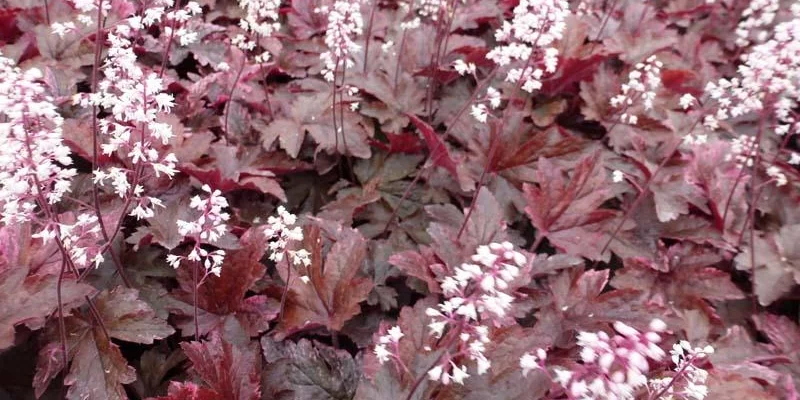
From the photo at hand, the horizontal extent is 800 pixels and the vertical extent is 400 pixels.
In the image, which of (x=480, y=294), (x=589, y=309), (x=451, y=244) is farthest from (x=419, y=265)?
(x=480, y=294)

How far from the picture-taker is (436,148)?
303cm

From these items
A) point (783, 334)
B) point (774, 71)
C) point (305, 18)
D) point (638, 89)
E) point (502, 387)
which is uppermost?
point (774, 71)

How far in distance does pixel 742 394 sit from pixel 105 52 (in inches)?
139

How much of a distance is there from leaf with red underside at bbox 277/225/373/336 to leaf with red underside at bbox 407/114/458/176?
652 millimetres

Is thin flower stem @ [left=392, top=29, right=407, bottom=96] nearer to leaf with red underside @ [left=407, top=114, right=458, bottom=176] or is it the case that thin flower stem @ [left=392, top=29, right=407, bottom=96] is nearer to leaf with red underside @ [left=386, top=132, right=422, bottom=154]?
leaf with red underside @ [left=386, top=132, right=422, bottom=154]

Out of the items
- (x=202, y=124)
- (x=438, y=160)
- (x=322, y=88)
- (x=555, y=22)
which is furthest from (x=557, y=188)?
(x=202, y=124)

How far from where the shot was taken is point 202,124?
10.6 ft

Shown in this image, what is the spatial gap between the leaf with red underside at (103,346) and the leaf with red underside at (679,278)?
7.13 ft

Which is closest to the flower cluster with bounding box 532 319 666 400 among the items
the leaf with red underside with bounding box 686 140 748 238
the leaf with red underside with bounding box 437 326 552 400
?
the leaf with red underside with bounding box 437 326 552 400

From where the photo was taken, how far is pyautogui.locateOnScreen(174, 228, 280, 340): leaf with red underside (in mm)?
2418

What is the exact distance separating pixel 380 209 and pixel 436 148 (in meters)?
0.46

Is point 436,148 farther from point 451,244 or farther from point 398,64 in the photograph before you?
point 398,64

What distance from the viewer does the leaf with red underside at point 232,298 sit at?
242 centimetres

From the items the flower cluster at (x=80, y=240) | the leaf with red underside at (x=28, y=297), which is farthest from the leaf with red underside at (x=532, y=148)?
the leaf with red underside at (x=28, y=297)
